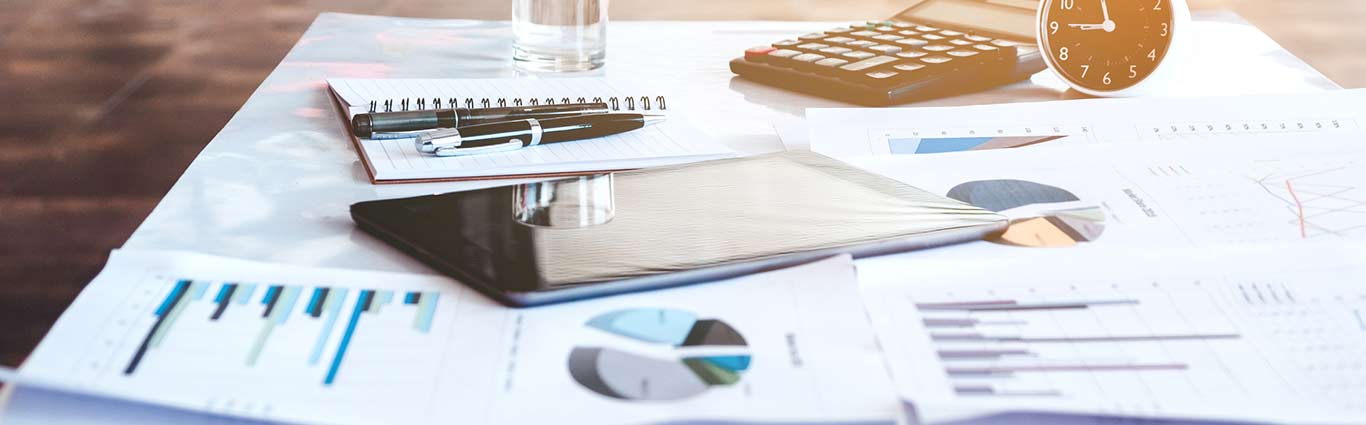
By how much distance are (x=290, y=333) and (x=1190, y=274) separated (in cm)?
37

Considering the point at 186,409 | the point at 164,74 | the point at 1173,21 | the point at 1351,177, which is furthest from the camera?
the point at 164,74

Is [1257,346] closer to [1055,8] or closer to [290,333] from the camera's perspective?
[290,333]

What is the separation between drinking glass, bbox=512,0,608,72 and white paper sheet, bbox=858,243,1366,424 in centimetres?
46

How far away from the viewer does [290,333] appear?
0.44 m

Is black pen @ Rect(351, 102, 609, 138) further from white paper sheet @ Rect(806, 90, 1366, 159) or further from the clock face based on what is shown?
the clock face

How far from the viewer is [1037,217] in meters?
0.60

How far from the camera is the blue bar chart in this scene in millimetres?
417

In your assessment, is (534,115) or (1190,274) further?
(534,115)

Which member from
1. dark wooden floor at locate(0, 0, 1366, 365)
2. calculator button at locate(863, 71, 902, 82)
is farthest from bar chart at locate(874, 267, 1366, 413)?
dark wooden floor at locate(0, 0, 1366, 365)

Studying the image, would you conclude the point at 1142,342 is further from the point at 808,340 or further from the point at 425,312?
the point at 425,312

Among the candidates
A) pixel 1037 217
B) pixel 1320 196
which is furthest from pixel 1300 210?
pixel 1037 217

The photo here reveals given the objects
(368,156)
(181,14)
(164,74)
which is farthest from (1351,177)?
(181,14)

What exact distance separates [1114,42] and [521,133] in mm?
442

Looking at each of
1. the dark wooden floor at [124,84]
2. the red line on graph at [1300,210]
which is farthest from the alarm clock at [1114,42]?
the dark wooden floor at [124,84]
